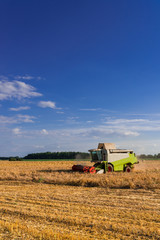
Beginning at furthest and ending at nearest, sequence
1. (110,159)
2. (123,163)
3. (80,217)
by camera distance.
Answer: (123,163), (110,159), (80,217)

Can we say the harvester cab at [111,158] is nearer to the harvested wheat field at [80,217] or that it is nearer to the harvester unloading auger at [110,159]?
the harvester unloading auger at [110,159]

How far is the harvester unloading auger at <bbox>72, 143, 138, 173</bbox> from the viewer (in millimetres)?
21547

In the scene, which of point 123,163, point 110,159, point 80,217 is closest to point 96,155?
point 110,159

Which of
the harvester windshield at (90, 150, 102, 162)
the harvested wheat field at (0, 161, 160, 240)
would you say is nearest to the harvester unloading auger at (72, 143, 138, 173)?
the harvester windshield at (90, 150, 102, 162)

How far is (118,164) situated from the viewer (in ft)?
73.3

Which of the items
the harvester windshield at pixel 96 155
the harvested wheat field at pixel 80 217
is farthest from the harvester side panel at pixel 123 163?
the harvested wheat field at pixel 80 217

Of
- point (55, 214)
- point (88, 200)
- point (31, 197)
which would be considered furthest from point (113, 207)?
point (31, 197)

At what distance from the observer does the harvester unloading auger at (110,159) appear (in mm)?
21547

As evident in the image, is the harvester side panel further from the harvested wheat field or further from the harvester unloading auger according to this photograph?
the harvested wheat field

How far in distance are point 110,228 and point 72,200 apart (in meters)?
3.70

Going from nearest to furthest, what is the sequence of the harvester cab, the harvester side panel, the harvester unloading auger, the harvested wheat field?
the harvested wheat field → the harvester unloading auger → the harvester cab → the harvester side panel

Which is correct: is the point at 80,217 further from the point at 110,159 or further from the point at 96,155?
the point at 96,155

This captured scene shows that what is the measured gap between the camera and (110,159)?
72.2 ft

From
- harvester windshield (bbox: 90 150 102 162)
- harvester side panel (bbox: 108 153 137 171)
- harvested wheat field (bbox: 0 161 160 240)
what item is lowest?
harvested wheat field (bbox: 0 161 160 240)
